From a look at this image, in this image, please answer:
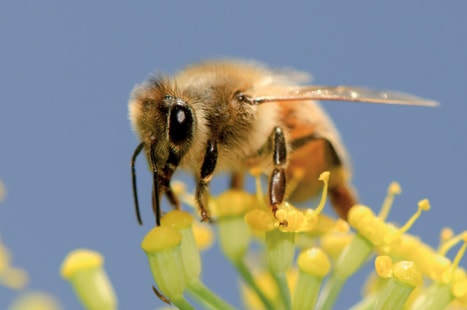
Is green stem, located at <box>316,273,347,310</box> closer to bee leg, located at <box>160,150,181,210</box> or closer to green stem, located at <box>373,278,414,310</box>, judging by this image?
green stem, located at <box>373,278,414,310</box>

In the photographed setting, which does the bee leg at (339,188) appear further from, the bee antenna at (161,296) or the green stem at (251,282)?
the bee antenna at (161,296)

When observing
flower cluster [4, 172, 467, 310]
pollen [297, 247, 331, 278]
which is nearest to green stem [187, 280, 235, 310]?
flower cluster [4, 172, 467, 310]

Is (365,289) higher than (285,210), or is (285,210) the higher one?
(285,210)

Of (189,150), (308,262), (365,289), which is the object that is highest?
(189,150)

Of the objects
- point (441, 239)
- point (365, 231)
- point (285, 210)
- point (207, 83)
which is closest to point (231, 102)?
point (207, 83)

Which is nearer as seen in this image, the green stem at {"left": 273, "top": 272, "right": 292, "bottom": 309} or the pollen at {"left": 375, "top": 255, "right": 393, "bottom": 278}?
the pollen at {"left": 375, "top": 255, "right": 393, "bottom": 278}

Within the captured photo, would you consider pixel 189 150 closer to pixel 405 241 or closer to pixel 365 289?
pixel 405 241

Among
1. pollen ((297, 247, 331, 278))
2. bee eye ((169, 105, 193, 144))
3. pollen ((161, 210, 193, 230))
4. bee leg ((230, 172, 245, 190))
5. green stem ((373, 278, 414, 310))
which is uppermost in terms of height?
bee eye ((169, 105, 193, 144))
